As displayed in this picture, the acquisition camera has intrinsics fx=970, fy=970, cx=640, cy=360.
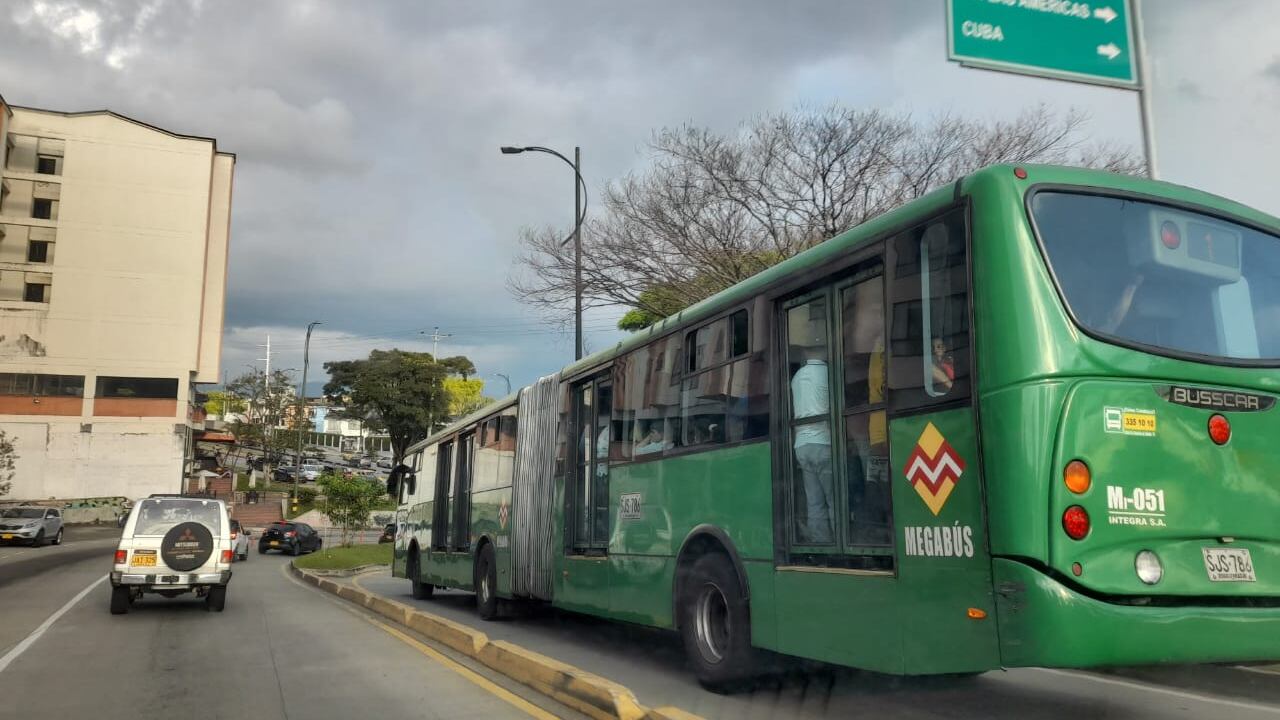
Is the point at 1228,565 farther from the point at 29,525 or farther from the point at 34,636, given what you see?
the point at 29,525

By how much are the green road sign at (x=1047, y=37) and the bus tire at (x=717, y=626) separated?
622 centimetres

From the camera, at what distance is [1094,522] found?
185 inches

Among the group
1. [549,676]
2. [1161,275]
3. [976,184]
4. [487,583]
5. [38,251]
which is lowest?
[549,676]

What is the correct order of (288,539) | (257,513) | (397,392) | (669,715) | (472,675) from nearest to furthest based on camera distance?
(669,715), (472,675), (288,539), (257,513), (397,392)

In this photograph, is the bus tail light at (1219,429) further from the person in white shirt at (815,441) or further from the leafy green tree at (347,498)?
the leafy green tree at (347,498)

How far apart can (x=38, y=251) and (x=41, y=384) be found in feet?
26.9

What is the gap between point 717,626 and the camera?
7676 mm

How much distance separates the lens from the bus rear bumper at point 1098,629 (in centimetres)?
454

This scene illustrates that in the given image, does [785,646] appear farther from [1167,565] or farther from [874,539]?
[1167,565]

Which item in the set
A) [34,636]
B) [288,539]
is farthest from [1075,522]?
[288,539]

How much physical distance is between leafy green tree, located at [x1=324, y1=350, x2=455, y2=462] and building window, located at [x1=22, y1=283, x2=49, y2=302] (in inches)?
1003

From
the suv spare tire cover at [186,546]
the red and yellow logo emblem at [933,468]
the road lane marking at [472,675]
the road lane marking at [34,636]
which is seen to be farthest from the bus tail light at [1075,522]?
A: the suv spare tire cover at [186,546]

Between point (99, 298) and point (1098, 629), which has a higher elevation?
point (99, 298)

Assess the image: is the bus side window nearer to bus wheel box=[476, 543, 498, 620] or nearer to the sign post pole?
the sign post pole
